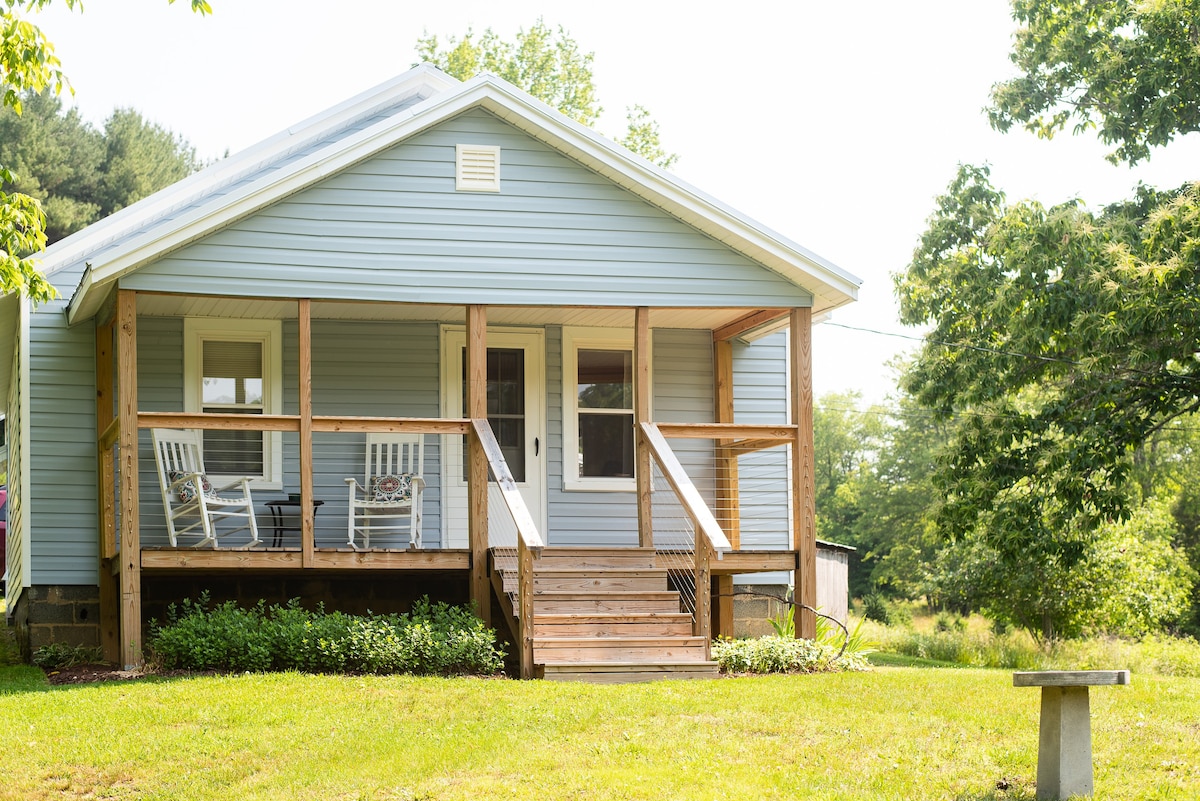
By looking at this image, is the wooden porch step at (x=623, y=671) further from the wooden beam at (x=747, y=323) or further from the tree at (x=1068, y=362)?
the tree at (x=1068, y=362)

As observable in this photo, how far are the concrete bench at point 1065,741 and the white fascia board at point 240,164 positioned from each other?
8.74 meters

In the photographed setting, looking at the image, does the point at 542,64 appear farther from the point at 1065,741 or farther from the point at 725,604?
the point at 1065,741

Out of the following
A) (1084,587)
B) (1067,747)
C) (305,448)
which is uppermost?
(305,448)

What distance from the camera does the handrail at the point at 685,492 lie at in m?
9.62

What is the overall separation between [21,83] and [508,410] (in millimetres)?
6377

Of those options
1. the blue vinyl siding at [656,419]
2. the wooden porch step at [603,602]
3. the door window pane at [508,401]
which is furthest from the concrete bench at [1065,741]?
the door window pane at [508,401]

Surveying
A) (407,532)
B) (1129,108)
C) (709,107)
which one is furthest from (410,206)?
(709,107)

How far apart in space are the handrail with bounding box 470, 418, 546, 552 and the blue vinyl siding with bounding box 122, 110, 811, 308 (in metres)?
1.24

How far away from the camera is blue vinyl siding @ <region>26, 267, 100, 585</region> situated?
39.0 feet

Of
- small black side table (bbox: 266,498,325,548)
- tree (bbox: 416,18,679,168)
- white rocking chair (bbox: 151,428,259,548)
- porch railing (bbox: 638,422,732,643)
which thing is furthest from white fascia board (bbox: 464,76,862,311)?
tree (bbox: 416,18,679,168)

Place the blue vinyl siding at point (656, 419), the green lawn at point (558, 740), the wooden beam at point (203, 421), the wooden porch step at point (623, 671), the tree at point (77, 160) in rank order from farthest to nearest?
the tree at point (77, 160) → the blue vinyl siding at point (656, 419) → the wooden beam at point (203, 421) → the wooden porch step at point (623, 671) → the green lawn at point (558, 740)

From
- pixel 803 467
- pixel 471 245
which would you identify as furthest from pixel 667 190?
pixel 803 467

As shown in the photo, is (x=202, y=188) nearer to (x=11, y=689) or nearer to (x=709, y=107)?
(x=11, y=689)

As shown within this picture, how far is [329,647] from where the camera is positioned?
9547 mm
